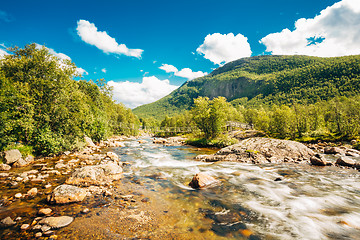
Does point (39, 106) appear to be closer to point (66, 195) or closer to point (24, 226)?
point (66, 195)

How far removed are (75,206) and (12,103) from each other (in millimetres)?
12384

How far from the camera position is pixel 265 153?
52.5 feet

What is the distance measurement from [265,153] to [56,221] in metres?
17.2

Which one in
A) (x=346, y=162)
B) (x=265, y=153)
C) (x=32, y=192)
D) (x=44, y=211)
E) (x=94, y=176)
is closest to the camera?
(x=44, y=211)

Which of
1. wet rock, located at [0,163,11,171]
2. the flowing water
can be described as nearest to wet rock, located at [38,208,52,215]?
the flowing water

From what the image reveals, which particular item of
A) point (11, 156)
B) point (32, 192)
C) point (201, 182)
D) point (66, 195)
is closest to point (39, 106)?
point (11, 156)

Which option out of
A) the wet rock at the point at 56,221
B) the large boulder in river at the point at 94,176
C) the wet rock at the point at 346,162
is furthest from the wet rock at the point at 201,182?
the wet rock at the point at 346,162

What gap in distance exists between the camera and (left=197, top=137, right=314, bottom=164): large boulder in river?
15.3 metres

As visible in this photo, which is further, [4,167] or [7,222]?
[4,167]

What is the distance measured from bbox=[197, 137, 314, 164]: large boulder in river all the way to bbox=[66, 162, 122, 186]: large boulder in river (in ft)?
31.9

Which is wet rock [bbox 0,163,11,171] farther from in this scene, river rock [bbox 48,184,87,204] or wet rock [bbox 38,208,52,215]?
wet rock [bbox 38,208,52,215]

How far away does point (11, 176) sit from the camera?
9156 mm

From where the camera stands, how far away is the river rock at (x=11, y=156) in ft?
36.2

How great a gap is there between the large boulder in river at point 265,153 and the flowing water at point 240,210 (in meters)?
5.03
